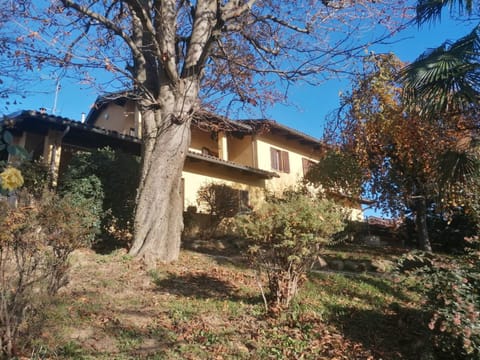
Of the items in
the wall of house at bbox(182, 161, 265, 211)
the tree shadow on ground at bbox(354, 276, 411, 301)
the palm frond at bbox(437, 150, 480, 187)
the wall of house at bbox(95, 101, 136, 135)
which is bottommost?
the tree shadow on ground at bbox(354, 276, 411, 301)

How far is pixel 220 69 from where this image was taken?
32.4ft

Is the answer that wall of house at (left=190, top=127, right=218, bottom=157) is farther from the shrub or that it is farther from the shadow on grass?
the shadow on grass

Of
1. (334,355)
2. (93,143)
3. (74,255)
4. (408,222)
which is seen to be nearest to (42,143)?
(93,143)

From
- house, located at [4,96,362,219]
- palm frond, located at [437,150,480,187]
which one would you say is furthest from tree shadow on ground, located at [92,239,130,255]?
palm frond, located at [437,150,480,187]

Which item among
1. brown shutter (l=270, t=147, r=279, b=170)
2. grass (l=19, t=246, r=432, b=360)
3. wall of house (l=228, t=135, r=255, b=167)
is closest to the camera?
grass (l=19, t=246, r=432, b=360)

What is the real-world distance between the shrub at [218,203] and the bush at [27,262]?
34.3 ft

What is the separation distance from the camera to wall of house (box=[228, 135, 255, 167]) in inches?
736

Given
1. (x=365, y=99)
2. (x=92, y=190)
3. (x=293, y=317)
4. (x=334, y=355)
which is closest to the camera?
(x=334, y=355)

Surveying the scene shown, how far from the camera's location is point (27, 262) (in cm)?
367

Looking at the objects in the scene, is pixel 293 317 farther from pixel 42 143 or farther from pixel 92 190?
pixel 42 143

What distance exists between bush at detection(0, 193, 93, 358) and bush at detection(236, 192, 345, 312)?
234 cm

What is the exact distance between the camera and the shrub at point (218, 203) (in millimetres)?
14734

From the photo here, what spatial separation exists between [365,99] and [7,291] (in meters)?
11.0

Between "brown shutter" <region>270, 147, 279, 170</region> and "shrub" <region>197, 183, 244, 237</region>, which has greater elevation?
"brown shutter" <region>270, 147, 279, 170</region>
